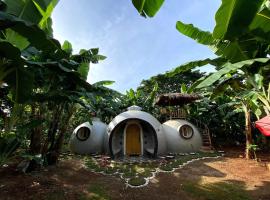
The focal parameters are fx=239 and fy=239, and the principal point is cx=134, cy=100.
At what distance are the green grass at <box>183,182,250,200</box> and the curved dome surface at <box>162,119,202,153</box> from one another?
5.96 m

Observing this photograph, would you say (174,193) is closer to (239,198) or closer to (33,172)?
(239,198)

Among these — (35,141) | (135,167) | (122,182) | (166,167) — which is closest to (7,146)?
(35,141)

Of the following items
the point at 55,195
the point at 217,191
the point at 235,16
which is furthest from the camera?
the point at 217,191

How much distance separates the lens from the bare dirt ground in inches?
286

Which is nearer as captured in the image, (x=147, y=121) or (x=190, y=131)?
(x=147, y=121)

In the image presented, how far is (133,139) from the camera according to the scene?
14688 mm

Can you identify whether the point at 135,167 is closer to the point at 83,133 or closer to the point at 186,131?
the point at 186,131

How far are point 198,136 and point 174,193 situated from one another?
25.9 feet

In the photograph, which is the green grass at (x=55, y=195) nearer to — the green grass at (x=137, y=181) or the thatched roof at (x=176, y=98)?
the green grass at (x=137, y=181)

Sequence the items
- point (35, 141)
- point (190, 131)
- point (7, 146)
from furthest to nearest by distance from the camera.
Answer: point (190, 131) → point (35, 141) → point (7, 146)

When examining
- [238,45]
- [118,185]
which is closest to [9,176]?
[118,185]

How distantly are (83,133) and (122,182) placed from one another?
7224 millimetres

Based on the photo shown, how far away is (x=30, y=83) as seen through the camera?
5766 mm

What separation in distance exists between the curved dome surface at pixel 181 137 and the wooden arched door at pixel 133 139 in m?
1.75
